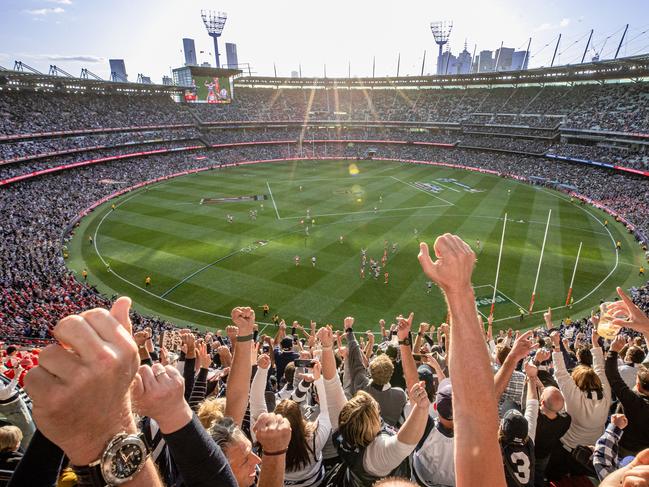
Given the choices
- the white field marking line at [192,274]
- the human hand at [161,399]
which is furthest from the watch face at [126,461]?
the white field marking line at [192,274]

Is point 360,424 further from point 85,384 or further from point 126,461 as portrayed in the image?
point 85,384

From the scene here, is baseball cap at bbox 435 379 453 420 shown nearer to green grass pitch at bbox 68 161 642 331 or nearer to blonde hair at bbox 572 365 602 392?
blonde hair at bbox 572 365 602 392

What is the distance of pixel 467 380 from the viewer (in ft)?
7.41

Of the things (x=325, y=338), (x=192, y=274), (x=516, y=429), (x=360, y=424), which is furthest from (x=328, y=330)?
(x=192, y=274)

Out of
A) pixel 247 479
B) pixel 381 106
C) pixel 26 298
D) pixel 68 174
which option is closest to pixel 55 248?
pixel 26 298

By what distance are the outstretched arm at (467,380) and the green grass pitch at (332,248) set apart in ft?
76.0

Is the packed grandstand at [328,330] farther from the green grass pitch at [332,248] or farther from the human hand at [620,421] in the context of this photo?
the green grass pitch at [332,248]

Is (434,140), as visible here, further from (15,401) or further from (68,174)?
(15,401)

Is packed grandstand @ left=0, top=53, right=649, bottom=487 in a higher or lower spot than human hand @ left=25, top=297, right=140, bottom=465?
lower

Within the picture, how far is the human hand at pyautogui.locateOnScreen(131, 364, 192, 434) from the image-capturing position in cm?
214

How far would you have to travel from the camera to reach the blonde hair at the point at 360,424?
405 centimetres

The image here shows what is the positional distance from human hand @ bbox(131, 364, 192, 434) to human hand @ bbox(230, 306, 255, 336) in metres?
2.22

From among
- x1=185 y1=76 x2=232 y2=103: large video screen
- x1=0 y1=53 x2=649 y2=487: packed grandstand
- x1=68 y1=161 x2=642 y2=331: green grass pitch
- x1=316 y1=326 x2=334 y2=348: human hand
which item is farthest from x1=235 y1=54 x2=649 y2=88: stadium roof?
x1=316 y1=326 x2=334 y2=348: human hand

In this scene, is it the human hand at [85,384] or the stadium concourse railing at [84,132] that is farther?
the stadium concourse railing at [84,132]
